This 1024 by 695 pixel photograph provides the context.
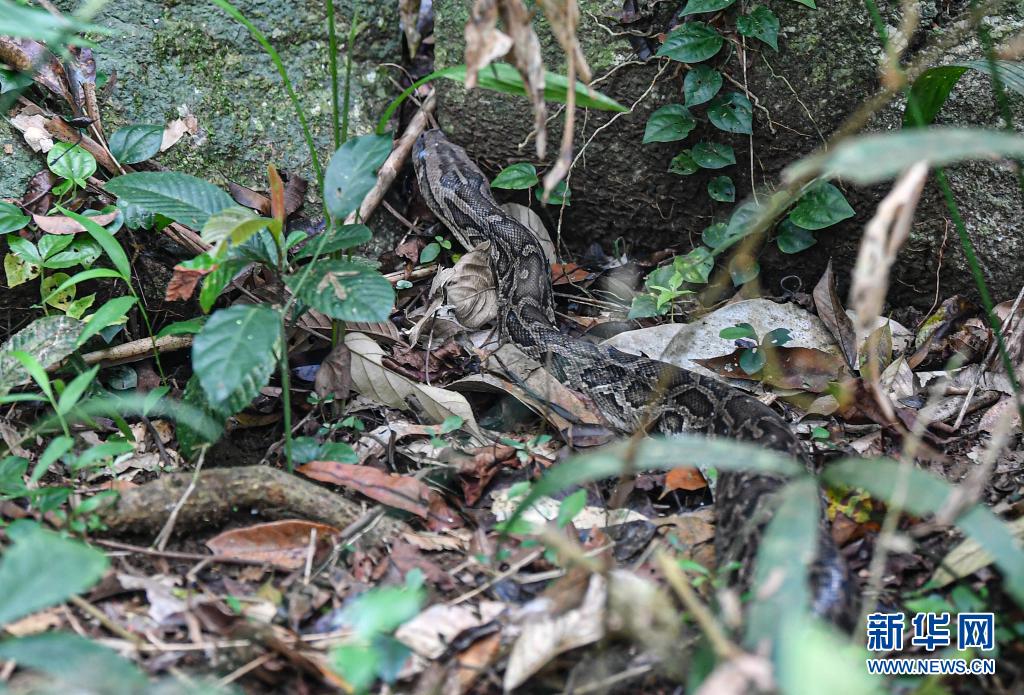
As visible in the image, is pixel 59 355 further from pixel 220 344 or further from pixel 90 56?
pixel 90 56

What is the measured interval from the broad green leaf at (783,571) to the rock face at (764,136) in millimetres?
3134

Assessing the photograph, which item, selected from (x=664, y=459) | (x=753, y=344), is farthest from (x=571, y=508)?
(x=753, y=344)

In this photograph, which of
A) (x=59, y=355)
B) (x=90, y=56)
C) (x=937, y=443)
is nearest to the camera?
(x=59, y=355)

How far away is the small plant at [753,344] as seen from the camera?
4039mm

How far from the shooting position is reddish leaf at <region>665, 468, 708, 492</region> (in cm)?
362

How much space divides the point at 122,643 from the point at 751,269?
11.8 feet

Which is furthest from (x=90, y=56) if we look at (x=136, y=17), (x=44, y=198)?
(x=44, y=198)

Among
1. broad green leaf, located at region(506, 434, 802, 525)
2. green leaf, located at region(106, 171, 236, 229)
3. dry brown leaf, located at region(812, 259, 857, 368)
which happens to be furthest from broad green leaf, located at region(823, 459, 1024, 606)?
green leaf, located at region(106, 171, 236, 229)

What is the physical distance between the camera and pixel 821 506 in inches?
129

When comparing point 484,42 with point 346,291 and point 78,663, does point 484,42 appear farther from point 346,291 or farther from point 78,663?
point 78,663

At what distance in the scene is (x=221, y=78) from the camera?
4.76 metres

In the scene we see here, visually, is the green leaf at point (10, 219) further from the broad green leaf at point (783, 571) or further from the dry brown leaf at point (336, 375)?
the broad green leaf at point (783, 571)

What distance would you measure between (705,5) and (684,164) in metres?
0.85

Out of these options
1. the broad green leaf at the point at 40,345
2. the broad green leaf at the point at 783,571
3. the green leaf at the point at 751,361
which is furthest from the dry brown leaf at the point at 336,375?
the broad green leaf at the point at 783,571
